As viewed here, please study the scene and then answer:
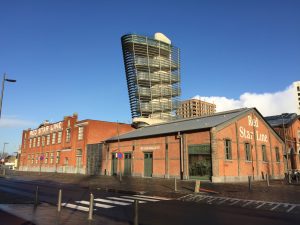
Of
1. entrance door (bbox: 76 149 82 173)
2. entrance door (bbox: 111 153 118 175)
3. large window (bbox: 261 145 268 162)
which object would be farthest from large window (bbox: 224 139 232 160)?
entrance door (bbox: 76 149 82 173)

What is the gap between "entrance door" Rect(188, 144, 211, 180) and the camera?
90.6 ft

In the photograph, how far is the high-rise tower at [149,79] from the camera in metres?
75.0

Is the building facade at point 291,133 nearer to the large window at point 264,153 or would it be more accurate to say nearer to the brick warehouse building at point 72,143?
the large window at point 264,153

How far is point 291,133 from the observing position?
48969mm

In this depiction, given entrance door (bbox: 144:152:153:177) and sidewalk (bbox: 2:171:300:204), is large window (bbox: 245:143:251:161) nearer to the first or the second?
sidewalk (bbox: 2:171:300:204)

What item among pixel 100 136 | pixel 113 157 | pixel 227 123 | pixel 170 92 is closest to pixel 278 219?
pixel 227 123

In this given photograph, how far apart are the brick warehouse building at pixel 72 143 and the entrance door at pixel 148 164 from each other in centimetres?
1174

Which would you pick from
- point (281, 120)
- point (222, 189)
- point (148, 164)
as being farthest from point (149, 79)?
point (222, 189)

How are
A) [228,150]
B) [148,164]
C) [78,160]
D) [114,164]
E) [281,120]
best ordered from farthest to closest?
[281,120] < [78,160] < [114,164] < [148,164] < [228,150]

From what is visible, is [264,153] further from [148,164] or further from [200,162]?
[148,164]

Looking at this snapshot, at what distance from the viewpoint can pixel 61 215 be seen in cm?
1055

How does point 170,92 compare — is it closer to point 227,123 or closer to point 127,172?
point 127,172

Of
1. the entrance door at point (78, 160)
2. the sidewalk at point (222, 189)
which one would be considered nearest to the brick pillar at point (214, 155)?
the sidewalk at point (222, 189)

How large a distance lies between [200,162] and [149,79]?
4937 centimetres
